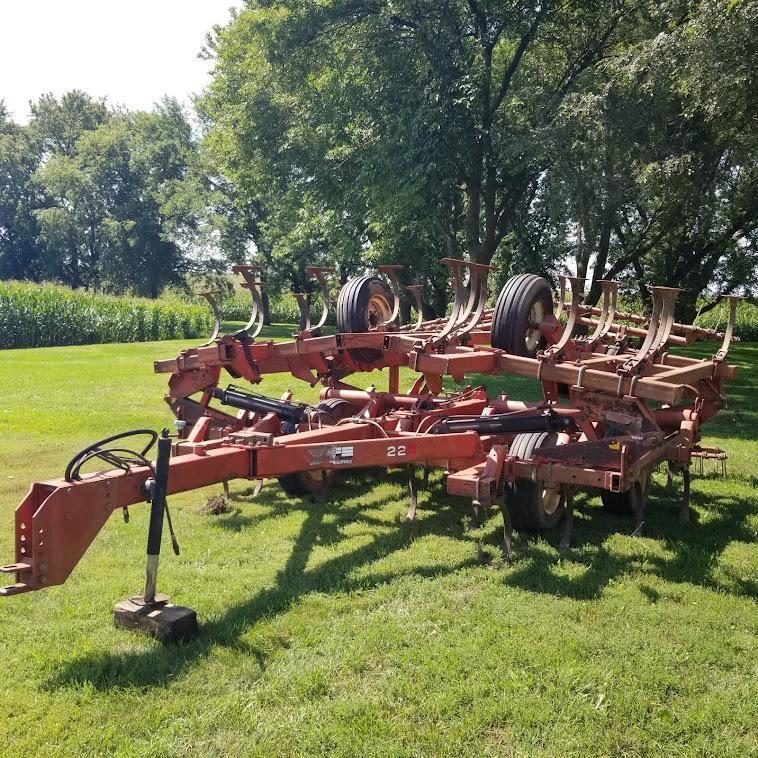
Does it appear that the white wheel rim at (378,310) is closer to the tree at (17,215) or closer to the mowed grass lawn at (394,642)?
the mowed grass lawn at (394,642)

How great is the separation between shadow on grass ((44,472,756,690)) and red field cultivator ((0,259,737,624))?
241 mm

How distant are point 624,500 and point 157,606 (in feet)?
13.3

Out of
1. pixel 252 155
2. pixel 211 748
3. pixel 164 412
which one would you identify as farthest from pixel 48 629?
pixel 252 155

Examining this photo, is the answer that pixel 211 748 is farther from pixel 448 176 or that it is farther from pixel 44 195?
pixel 44 195

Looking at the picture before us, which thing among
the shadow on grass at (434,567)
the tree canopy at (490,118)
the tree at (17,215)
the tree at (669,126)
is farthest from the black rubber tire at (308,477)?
the tree at (17,215)

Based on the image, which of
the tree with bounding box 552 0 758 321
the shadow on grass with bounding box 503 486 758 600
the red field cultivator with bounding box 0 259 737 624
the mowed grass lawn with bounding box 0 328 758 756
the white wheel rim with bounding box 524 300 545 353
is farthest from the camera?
the tree with bounding box 552 0 758 321

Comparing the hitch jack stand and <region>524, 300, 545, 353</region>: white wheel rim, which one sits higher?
<region>524, 300, 545, 353</region>: white wheel rim

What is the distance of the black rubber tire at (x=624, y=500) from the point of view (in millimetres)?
6254

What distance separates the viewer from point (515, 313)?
625 centimetres

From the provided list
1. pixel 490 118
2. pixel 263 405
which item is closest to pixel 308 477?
pixel 263 405

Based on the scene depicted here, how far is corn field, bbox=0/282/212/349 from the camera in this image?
27.6 meters

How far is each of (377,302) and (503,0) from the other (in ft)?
34.1

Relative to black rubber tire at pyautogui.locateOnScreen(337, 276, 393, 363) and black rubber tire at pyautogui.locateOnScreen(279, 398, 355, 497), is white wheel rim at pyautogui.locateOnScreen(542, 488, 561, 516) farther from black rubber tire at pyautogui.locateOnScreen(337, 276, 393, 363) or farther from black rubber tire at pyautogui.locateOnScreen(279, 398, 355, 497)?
black rubber tire at pyautogui.locateOnScreen(337, 276, 393, 363)

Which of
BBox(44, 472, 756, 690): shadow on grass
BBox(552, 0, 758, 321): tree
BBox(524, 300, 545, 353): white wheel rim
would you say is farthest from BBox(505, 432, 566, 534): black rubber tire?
BBox(552, 0, 758, 321): tree
